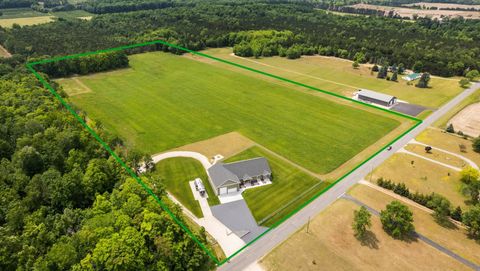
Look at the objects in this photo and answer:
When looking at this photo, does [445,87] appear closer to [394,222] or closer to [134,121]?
[394,222]

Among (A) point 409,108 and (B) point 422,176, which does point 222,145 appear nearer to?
(B) point 422,176

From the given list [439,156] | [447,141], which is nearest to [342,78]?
[447,141]

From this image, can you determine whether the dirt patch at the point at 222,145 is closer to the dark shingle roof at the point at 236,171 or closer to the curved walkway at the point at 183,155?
the curved walkway at the point at 183,155

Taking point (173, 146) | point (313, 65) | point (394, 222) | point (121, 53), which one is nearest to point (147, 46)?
point (121, 53)

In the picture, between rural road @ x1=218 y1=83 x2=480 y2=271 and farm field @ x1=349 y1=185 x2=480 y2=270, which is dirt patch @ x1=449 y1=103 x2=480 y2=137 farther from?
farm field @ x1=349 y1=185 x2=480 y2=270

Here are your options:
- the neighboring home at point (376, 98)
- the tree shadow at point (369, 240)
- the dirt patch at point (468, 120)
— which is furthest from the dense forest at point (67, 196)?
the neighboring home at point (376, 98)

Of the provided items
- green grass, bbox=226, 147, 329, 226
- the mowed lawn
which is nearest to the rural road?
green grass, bbox=226, 147, 329, 226

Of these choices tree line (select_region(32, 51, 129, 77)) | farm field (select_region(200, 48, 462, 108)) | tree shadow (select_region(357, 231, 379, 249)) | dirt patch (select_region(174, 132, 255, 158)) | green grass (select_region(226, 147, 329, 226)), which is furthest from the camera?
tree line (select_region(32, 51, 129, 77))
